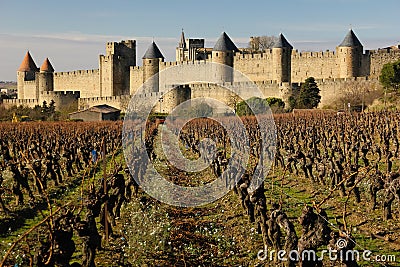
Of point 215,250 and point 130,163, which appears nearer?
point 215,250

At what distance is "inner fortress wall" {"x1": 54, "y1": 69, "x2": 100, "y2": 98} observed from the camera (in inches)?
1975

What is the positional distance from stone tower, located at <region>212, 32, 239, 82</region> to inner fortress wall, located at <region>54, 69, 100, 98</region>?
11.8 m

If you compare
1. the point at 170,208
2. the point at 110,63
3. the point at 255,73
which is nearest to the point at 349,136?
the point at 170,208

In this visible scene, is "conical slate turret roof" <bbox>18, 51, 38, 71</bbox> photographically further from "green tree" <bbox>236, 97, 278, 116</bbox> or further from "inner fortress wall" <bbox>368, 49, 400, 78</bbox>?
"inner fortress wall" <bbox>368, 49, 400, 78</bbox>

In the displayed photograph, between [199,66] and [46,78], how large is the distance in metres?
16.7

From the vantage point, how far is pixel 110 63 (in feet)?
158

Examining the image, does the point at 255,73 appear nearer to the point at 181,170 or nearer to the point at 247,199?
the point at 181,170

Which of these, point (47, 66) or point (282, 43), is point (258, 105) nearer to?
point (282, 43)

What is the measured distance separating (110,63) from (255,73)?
41.1 ft

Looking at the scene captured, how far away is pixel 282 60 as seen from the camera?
41.2 meters

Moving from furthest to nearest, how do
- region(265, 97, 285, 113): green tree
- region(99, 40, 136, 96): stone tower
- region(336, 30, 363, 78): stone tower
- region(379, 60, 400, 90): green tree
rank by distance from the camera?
region(99, 40, 136, 96): stone tower, region(336, 30, 363, 78): stone tower, region(265, 97, 285, 113): green tree, region(379, 60, 400, 90): green tree

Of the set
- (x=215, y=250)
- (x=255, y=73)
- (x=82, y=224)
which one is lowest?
(x=215, y=250)

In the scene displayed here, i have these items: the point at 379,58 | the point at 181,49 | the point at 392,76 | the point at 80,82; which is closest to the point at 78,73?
the point at 80,82

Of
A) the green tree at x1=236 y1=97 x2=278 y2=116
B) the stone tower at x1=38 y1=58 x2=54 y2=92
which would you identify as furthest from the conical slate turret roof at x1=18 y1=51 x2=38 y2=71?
the green tree at x1=236 y1=97 x2=278 y2=116
